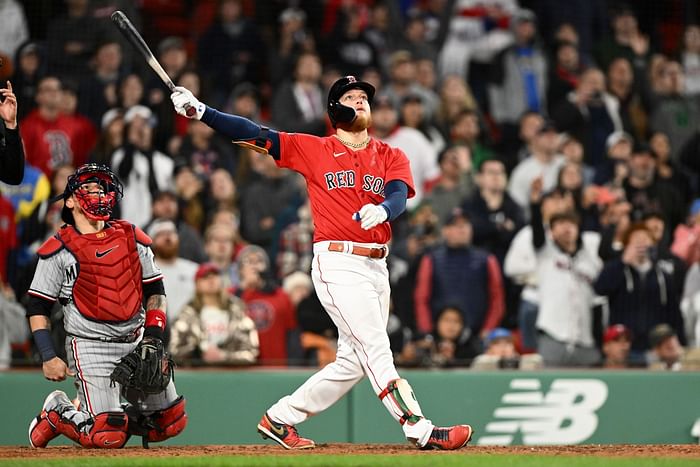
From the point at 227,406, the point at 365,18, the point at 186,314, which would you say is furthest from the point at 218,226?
the point at 365,18

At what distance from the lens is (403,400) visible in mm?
6168

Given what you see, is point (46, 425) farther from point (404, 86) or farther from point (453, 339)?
point (404, 86)

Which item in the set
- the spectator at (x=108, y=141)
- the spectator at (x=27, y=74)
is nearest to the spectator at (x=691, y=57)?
the spectator at (x=108, y=141)

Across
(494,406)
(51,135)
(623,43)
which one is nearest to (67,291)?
(494,406)

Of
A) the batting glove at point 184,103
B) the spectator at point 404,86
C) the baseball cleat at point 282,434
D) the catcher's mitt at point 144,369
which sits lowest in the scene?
the baseball cleat at point 282,434

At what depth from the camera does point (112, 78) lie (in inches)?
462

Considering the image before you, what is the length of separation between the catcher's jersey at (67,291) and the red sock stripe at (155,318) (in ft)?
0.35

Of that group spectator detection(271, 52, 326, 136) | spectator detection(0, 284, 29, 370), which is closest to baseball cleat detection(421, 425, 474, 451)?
spectator detection(0, 284, 29, 370)

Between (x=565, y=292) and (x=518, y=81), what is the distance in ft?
10.7

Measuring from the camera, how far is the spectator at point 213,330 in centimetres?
907

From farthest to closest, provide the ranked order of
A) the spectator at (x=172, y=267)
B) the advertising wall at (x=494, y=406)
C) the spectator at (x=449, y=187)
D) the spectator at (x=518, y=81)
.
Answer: the spectator at (x=518, y=81) → the spectator at (x=449, y=187) → the spectator at (x=172, y=267) → the advertising wall at (x=494, y=406)

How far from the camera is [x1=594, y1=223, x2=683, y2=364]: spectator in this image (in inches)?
398

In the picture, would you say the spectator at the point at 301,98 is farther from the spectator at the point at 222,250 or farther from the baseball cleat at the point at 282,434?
the baseball cleat at the point at 282,434

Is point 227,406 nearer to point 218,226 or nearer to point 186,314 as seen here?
point 186,314
